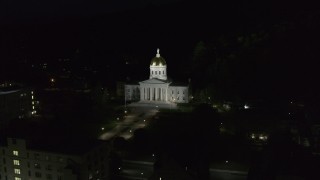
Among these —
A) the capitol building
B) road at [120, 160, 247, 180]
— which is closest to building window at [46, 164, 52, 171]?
road at [120, 160, 247, 180]

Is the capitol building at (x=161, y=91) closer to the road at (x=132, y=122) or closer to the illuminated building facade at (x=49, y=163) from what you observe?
the road at (x=132, y=122)

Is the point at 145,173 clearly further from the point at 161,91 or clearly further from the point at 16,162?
the point at 161,91

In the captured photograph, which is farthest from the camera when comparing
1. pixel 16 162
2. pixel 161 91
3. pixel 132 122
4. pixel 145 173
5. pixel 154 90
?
pixel 154 90

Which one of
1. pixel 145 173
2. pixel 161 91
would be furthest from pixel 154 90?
pixel 145 173

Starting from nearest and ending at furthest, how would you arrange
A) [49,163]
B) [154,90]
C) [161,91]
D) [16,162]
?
[49,163]
[16,162]
[161,91]
[154,90]

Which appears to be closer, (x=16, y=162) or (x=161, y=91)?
(x=16, y=162)

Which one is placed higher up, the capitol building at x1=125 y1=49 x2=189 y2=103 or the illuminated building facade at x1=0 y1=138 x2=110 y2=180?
the capitol building at x1=125 y1=49 x2=189 y2=103

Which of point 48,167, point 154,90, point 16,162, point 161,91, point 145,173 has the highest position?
point 154,90

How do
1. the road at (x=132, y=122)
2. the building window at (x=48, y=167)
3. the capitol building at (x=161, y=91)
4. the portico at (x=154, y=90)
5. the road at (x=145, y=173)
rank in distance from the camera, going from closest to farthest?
the building window at (x=48, y=167) → the road at (x=145, y=173) → the road at (x=132, y=122) → the capitol building at (x=161, y=91) → the portico at (x=154, y=90)

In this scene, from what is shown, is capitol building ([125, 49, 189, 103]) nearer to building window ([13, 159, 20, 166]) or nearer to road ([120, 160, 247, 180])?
road ([120, 160, 247, 180])

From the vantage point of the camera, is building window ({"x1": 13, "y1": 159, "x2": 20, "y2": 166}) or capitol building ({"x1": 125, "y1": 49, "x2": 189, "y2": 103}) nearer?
building window ({"x1": 13, "y1": 159, "x2": 20, "y2": 166})

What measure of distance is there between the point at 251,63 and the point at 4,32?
52893 millimetres

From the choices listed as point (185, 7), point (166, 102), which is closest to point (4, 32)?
point (185, 7)

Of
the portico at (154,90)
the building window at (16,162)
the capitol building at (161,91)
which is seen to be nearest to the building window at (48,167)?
the building window at (16,162)
